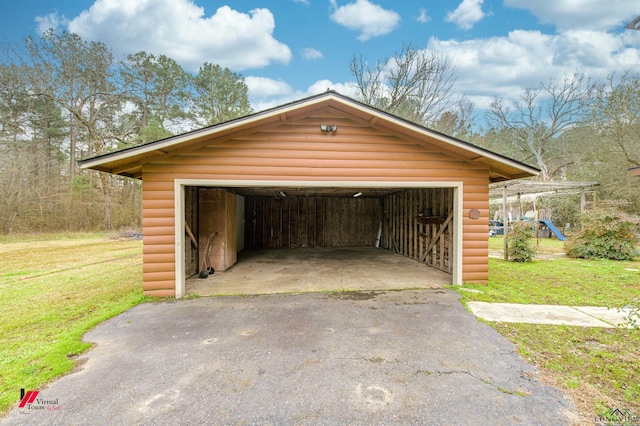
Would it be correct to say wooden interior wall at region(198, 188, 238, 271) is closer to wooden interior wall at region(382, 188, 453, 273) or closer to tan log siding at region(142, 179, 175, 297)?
tan log siding at region(142, 179, 175, 297)

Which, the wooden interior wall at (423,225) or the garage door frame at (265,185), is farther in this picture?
the wooden interior wall at (423,225)

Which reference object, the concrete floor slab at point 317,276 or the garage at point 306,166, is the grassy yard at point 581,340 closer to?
the garage at point 306,166

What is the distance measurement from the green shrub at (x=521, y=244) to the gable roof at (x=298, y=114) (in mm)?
3316

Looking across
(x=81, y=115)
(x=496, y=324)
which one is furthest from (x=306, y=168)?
(x=81, y=115)

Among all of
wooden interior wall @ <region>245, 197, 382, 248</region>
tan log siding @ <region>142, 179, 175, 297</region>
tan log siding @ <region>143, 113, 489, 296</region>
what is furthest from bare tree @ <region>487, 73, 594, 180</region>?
tan log siding @ <region>142, 179, 175, 297</region>

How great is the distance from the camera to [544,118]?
883 inches

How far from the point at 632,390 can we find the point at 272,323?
11.2ft

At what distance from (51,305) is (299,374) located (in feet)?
14.7

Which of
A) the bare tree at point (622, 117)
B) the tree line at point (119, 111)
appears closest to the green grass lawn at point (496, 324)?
the bare tree at point (622, 117)

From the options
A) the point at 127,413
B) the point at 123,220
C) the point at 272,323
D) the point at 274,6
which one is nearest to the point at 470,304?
the point at 272,323

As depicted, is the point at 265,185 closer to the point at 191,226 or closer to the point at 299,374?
the point at 191,226

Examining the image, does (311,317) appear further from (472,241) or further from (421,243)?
(421,243)

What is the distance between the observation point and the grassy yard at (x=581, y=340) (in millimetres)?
2191

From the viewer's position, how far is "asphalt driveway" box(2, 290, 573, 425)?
1.97 m
